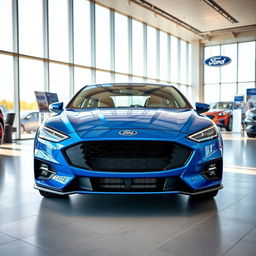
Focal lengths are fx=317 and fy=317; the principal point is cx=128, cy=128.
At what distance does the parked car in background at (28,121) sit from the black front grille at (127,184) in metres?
8.91

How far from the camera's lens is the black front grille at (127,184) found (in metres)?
2.18

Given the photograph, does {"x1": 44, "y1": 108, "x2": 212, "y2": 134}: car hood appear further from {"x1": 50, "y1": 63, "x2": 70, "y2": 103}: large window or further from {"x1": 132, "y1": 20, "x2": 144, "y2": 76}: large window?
{"x1": 132, "y1": 20, "x2": 144, "y2": 76}: large window

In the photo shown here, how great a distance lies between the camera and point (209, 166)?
2338mm

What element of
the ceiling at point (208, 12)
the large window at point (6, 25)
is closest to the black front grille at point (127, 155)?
the large window at point (6, 25)

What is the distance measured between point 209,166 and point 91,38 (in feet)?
37.0

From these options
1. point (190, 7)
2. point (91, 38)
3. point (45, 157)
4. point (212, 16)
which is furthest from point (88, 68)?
point (45, 157)

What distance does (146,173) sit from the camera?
216cm

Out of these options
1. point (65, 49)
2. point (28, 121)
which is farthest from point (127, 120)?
point (65, 49)

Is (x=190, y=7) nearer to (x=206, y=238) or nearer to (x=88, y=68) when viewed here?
(x=88, y=68)

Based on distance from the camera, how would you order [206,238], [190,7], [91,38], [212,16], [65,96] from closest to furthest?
[206,238], [65,96], [91,38], [190,7], [212,16]

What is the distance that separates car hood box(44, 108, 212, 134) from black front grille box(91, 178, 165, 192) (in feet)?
1.28

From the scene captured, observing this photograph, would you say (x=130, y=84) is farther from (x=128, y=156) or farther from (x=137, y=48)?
(x=137, y=48)

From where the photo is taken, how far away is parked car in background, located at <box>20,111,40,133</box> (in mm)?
10617

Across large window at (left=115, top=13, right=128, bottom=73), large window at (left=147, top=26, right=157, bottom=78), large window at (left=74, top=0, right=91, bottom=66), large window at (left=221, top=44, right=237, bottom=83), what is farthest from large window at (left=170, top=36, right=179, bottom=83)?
large window at (left=74, top=0, right=91, bottom=66)
